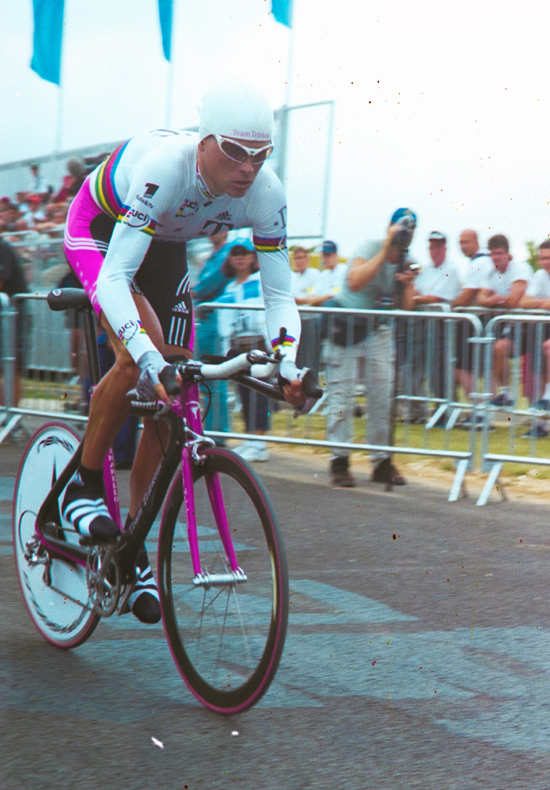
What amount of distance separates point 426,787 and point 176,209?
1.83 m

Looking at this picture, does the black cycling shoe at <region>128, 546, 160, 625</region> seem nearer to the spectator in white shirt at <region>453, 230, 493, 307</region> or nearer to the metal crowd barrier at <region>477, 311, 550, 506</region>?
the metal crowd barrier at <region>477, 311, 550, 506</region>

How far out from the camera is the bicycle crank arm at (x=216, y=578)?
10.1 ft

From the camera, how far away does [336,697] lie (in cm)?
333

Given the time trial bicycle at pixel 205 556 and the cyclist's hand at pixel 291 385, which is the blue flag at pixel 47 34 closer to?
the time trial bicycle at pixel 205 556

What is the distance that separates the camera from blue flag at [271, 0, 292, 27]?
1472 cm

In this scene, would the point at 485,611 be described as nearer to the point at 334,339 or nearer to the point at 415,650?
the point at 415,650

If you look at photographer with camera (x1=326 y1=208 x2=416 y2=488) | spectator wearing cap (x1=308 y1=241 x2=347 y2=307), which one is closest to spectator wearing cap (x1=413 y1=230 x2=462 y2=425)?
photographer with camera (x1=326 y1=208 x2=416 y2=488)

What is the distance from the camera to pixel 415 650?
12.7 feet

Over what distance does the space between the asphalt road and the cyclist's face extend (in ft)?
5.17

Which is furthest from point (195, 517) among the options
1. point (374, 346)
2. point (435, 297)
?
point (435, 297)

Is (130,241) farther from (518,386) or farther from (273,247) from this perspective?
(518,386)

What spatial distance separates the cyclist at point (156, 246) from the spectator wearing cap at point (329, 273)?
8.39m

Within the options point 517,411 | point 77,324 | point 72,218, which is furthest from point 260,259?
point 77,324

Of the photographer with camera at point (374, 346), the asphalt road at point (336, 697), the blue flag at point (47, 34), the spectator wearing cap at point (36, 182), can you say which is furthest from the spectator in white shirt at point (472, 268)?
the blue flag at point (47, 34)
